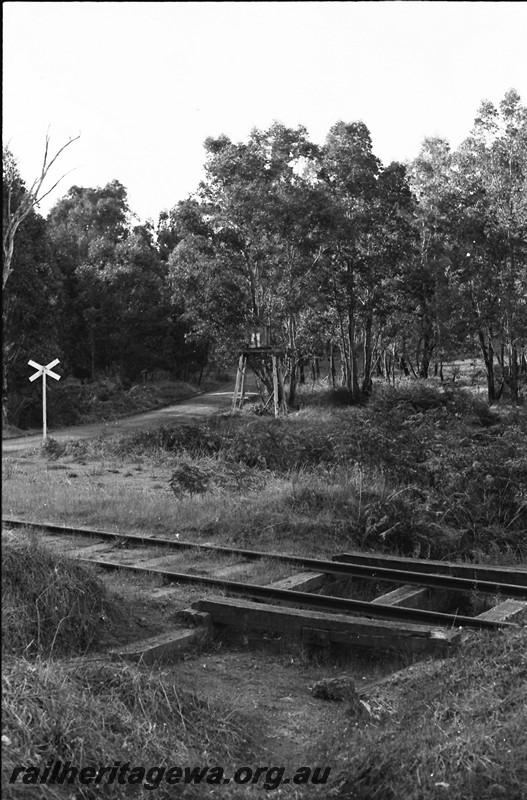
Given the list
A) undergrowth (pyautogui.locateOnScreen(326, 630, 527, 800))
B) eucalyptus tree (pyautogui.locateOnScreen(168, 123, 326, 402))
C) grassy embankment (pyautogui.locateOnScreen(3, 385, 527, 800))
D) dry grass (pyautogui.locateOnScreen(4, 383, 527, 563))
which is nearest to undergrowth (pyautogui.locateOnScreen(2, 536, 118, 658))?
grassy embankment (pyautogui.locateOnScreen(3, 385, 527, 800))

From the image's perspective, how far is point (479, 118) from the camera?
36.7m

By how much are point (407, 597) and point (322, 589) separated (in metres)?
1.08

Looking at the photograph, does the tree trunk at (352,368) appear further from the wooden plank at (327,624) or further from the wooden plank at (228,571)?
the wooden plank at (327,624)

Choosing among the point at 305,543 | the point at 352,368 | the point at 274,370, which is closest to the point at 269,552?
the point at 305,543

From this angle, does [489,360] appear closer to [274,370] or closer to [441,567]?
[274,370]

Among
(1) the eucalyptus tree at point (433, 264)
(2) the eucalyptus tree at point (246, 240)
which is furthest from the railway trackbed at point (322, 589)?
(1) the eucalyptus tree at point (433, 264)

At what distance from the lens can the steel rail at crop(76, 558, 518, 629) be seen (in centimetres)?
693

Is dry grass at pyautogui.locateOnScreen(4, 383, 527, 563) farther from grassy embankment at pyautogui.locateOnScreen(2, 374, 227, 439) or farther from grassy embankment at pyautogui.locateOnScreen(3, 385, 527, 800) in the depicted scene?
grassy embankment at pyautogui.locateOnScreen(2, 374, 227, 439)

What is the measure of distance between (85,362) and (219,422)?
2159 cm

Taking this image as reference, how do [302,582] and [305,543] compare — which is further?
[305,543]

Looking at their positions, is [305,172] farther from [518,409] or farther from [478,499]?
[478,499]

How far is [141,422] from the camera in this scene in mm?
33406

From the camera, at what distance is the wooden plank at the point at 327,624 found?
21.2 ft

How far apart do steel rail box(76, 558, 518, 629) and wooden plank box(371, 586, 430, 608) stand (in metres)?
0.21
